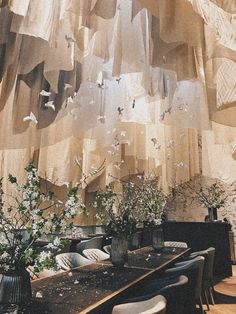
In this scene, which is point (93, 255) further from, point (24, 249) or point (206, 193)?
point (206, 193)

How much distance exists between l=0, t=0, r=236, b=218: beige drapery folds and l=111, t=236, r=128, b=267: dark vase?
0.71 m

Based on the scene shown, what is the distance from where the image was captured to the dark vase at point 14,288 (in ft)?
4.20

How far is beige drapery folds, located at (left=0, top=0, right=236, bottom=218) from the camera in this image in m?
1.47

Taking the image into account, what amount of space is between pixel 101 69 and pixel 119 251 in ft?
5.04

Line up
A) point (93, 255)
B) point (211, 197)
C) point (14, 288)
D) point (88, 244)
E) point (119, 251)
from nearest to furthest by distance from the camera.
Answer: point (14, 288) < point (119, 251) < point (93, 255) < point (88, 244) < point (211, 197)

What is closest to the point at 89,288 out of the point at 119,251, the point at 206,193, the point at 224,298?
the point at 119,251

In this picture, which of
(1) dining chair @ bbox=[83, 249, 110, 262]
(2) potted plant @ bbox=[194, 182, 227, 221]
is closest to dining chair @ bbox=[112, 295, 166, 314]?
(1) dining chair @ bbox=[83, 249, 110, 262]

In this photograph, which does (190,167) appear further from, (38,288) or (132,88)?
(38,288)

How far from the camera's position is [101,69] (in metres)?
2.49

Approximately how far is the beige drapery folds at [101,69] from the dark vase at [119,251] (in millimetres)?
710

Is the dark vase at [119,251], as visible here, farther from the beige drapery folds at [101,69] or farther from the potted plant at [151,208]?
the potted plant at [151,208]

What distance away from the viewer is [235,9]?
147 cm

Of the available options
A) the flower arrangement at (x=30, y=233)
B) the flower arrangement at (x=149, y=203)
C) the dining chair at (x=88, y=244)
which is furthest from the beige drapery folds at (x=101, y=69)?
the dining chair at (x=88, y=244)

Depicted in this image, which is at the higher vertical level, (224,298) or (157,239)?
(157,239)
